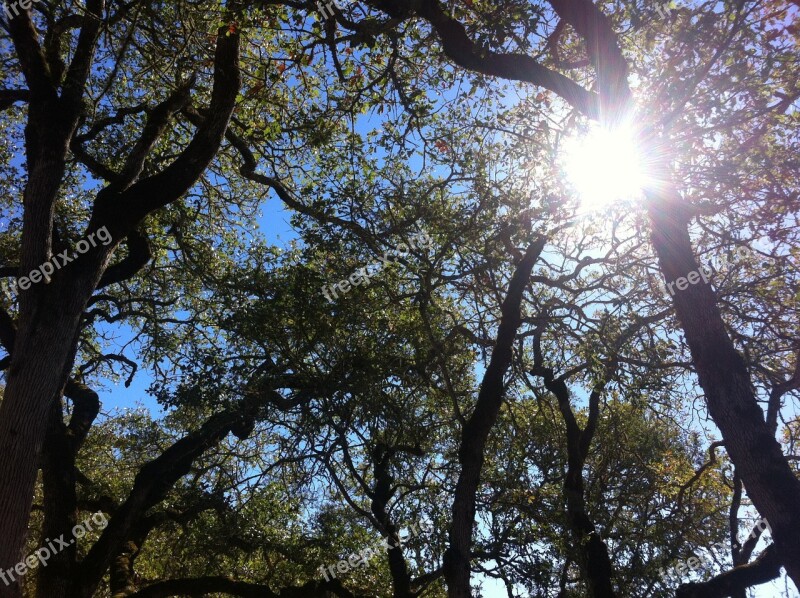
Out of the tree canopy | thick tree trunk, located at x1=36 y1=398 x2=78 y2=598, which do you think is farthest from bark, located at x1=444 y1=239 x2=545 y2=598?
thick tree trunk, located at x1=36 y1=398 x2=78 y2=598

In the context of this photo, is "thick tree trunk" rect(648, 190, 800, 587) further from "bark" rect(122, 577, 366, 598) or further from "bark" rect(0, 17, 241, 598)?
"bark" rect(122, 577, 366, 598)

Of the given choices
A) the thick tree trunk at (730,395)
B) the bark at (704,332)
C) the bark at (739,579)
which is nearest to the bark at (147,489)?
the bark at (704,332)

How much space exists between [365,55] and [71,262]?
4.84 metres

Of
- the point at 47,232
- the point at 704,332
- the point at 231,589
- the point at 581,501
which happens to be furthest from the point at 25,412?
the point at 581,501

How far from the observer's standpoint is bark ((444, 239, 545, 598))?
672 centimetres

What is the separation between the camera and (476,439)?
7613mm

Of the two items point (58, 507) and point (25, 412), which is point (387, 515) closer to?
point (58, 507)

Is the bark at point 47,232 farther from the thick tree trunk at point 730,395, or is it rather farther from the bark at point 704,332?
the thick tree trunk at point 730,395

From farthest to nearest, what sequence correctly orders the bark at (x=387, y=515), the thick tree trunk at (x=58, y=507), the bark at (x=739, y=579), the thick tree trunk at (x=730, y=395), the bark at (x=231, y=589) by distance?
the bark at (x=387, y=515) < the bark at (x=231, y=589) < the thick tree trunk at (x=58, y=507) < the bark at (x=739, y=579) < the thick tree trunk at (x=730, y=395)

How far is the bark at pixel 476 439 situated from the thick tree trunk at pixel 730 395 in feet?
8.12

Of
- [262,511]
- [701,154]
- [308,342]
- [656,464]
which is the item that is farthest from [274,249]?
[656,464]

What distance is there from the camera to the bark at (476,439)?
672cm

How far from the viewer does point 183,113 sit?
33.6 ft

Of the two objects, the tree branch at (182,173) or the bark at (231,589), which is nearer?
the tree branch at (182,173)
